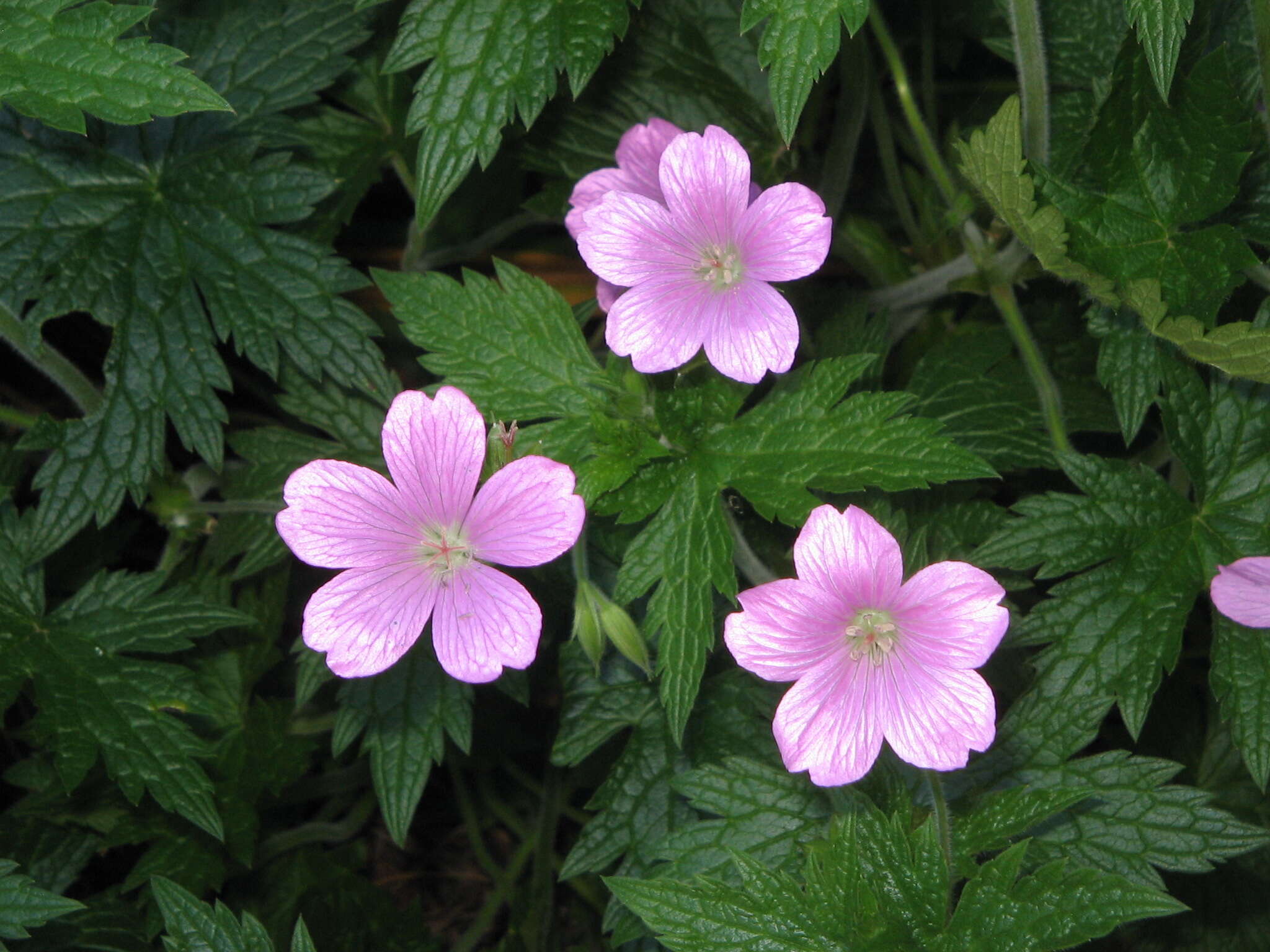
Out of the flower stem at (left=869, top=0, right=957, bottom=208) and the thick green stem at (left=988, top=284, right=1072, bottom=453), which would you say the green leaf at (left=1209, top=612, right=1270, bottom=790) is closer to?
the thick green stem at (left=988, top=284, right=1072, bottom=453)

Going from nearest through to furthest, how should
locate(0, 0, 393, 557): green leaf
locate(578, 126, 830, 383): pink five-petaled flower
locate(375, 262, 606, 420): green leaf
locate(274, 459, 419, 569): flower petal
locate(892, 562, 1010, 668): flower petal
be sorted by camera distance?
locate(892, 562, 1010, 668): flower petal < locate(274, 459, 419, 569): flower petal < locate(578, 126, 830, 383): pink five-petaled flower < locate(375, 262, 606, 420): green leaf < locate(0, 0, 393, 557): green leaf

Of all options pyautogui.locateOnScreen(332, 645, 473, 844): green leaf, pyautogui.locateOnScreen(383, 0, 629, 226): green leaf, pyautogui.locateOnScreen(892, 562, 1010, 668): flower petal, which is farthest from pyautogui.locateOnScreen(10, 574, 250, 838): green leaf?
pyautogui.locateOnScreen(892, 562, 1010, 668): flower petal

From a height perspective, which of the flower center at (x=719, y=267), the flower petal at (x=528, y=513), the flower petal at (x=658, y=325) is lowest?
the flower petal at (x=528, y=513)

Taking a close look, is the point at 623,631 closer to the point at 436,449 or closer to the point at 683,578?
the point at 683,578

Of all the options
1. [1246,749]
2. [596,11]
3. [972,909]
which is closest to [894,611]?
[972,909]

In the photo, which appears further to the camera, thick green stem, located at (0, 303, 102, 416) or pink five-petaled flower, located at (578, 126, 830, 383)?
thick green stem, located at (0, 303, 102, 416)

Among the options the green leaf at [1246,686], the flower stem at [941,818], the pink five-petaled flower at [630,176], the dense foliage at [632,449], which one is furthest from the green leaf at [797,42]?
the green leaf at [1246,686]

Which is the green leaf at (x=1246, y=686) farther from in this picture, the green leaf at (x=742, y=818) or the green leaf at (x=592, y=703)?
the green leaf at (x=592, y=703)
